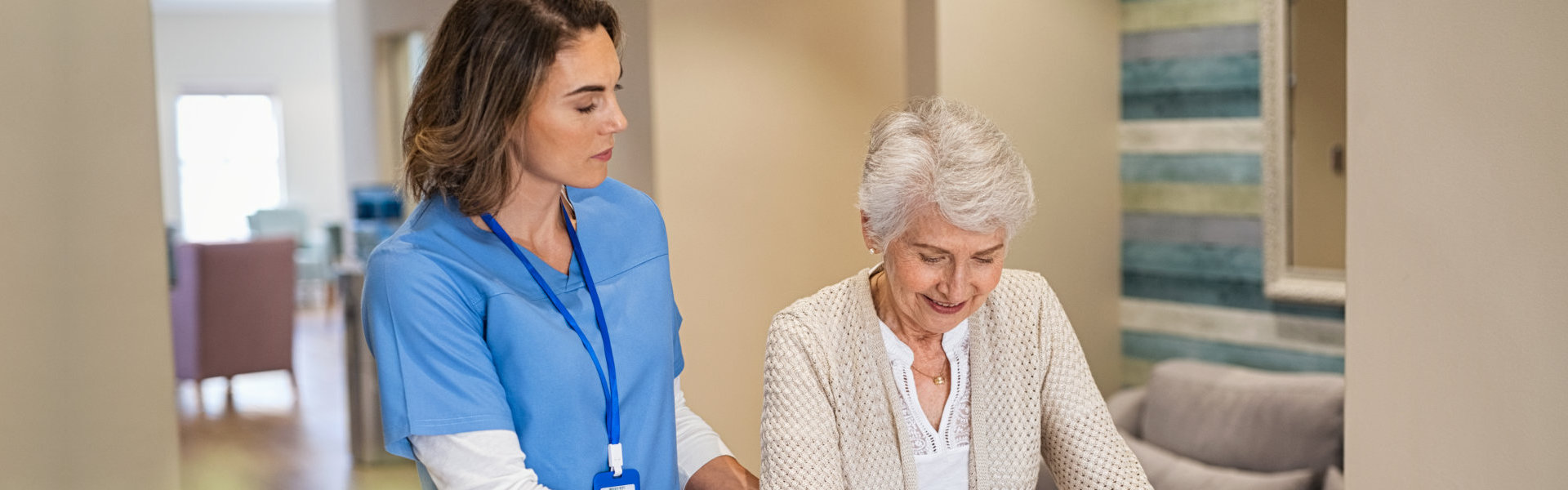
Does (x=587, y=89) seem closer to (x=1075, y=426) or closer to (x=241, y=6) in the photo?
(x=1075, y=426)

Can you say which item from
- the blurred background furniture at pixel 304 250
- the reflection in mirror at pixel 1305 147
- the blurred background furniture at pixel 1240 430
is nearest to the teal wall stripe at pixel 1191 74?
the reflection in mirror at pixel 1305 147

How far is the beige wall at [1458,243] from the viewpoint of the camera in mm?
2039

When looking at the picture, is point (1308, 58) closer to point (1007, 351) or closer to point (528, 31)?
point (1007, 351)

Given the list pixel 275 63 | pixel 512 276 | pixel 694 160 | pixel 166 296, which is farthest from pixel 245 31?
pixel 512 276

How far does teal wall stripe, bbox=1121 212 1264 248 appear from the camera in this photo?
180 inches

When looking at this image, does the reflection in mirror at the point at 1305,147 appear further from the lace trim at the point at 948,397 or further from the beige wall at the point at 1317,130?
the lace trim at the point at 948,397

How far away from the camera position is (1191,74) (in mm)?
4637

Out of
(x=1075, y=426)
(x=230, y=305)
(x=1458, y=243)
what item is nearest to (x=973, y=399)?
(x=1075, y=426)

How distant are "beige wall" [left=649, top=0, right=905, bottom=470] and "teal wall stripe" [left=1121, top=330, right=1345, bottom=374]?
1.13 meters

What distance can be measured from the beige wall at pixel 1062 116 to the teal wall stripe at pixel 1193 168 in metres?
0.09

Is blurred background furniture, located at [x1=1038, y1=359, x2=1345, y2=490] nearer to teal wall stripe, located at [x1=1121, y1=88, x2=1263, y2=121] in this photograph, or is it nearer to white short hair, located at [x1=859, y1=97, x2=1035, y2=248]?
teal wall stripe, located at [x1=1121, y1=88, x2=1263, y2=121]

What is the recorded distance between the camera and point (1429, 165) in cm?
216

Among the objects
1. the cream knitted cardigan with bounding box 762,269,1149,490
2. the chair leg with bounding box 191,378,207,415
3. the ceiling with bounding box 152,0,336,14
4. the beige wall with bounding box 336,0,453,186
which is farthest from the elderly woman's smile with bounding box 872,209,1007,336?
the ceiling with bounding box 152,0,336,14

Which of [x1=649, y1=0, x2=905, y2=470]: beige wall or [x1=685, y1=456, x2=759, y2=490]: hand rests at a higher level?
[x1=649, y1=0, x2=905, y2=470]: beige wall
